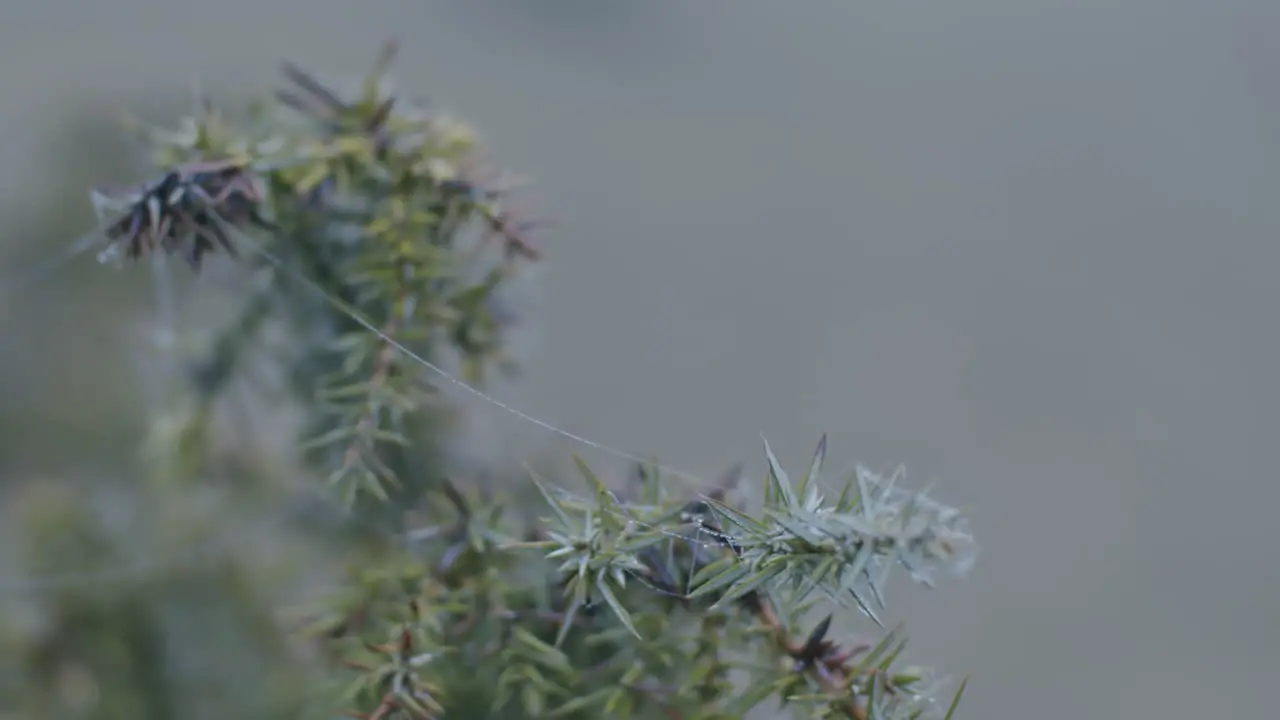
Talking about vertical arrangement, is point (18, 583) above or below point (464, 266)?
below

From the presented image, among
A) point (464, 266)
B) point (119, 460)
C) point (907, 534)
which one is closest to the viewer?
point (907, 534)

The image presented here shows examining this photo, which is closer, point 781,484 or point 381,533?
point 781,484

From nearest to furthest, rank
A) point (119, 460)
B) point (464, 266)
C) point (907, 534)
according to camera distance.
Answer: point (907, 534) → point (464, 266) → point (119, 460)

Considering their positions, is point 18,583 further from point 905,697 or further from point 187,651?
point 905,697

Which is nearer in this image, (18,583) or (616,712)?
(616,712)

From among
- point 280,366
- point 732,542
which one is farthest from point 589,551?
point 280,366

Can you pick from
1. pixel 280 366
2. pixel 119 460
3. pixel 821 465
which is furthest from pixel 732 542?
pixel 119 460

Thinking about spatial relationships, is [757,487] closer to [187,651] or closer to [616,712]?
[616,712]
